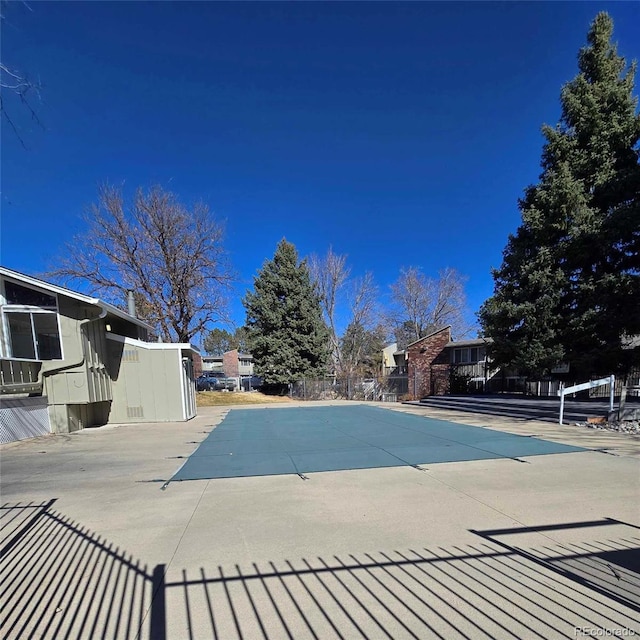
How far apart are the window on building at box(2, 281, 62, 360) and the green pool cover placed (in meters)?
5.42

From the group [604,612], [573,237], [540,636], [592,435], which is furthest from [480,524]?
[573,237]

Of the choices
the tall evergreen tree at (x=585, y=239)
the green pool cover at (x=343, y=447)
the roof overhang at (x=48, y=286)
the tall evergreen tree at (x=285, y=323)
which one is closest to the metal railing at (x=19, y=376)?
the roof overhang at (x=48, y=286)

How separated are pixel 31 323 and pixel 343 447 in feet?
30.7

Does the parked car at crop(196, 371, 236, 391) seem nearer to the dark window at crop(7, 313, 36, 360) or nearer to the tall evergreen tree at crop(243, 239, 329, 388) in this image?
the tall evergreen tree at crop(243, 239, 329, 388)

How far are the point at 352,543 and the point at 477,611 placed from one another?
1.19 m

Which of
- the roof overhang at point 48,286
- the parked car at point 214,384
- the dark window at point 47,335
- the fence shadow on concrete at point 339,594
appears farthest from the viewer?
the parked car at point 214,384

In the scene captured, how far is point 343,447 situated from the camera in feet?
24.1

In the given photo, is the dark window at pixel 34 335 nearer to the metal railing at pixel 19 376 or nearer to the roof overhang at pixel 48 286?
the metal railing at pixel 19 376

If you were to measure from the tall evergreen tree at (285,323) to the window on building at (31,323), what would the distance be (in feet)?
49.7

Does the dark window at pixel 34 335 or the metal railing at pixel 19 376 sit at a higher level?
the dark window at pixel 34 335

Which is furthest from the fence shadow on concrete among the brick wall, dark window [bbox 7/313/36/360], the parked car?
the parked car

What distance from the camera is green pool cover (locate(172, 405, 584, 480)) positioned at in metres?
5.95

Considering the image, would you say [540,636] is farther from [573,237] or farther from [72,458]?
[573,237]

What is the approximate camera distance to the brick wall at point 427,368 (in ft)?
62.4
